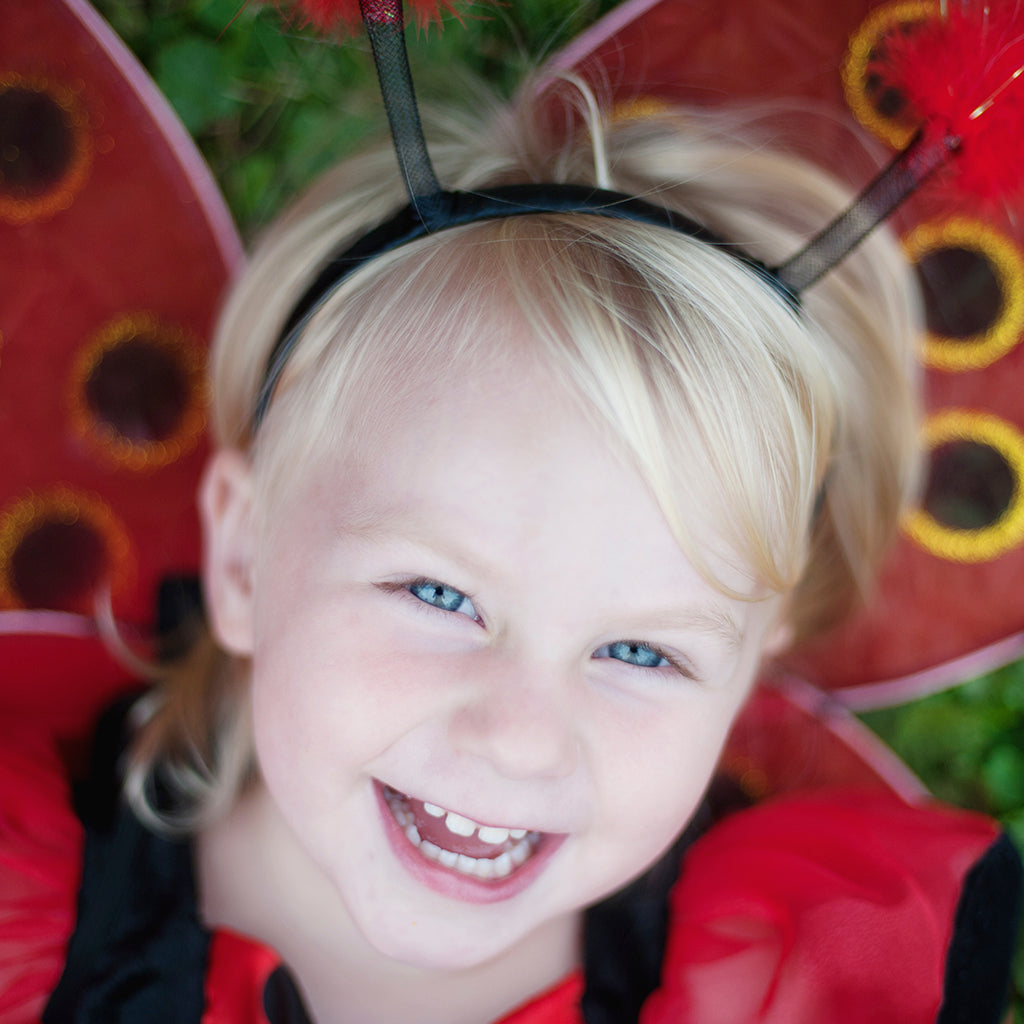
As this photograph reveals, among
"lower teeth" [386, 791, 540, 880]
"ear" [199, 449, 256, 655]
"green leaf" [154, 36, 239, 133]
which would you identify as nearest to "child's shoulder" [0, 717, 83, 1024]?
"ear" [199, 449, 256, 655]

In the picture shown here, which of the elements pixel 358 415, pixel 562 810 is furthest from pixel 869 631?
pixel 358 415

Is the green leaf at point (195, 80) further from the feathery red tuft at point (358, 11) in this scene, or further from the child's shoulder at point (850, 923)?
the child's shoulder at point (850, 923)

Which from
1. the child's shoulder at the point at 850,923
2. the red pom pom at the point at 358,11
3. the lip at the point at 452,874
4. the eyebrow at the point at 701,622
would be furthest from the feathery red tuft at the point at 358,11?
the child's shoulder at the point at 850,923

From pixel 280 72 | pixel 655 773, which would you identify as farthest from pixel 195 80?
pixel 655 773

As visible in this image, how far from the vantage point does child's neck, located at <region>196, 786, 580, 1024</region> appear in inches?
42.0

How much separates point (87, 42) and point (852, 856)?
125cm

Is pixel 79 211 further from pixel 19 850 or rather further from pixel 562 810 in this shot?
pixel 562 810

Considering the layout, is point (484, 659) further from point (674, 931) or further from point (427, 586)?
point (674, 931)

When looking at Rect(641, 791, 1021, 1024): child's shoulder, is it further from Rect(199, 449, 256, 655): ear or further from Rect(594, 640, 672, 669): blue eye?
Rect(199, 449, 256, 655): ear

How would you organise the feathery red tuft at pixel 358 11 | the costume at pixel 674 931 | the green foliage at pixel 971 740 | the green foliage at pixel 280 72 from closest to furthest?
1. the feathery red tuft at pixel 358 11
2. the costume at pixel 674 931
3. the green foliage at pixel 280 72
4. the green foliage at pixel 971 740

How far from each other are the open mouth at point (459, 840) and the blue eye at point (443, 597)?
19 cm

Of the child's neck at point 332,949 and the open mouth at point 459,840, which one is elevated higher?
the open mouth at point 459,840

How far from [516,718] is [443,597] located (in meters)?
0.14

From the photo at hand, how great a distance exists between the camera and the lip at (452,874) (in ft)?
2.98
